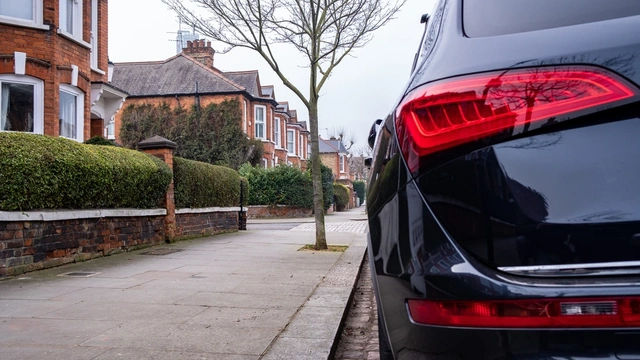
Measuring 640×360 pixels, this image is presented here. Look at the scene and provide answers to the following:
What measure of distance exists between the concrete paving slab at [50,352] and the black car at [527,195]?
243cm

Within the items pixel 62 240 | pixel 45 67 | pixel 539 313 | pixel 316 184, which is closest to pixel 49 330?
pixel 62 240

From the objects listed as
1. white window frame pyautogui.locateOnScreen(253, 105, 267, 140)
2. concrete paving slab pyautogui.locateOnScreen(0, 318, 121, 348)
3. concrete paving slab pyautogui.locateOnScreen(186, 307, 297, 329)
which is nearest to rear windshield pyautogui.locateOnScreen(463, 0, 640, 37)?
concrete paving slab pyautogui.locateOnScreen(186, 307, 297, 329)

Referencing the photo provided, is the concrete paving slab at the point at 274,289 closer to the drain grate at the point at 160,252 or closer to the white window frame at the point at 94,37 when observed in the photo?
the drain grate at the point at 160,252

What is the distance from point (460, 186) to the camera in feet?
4.50

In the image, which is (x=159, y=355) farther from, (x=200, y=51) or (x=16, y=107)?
(x=200, y=51)

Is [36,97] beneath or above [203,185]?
above

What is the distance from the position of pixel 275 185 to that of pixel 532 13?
1040 inches

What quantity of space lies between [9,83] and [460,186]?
13.4 m

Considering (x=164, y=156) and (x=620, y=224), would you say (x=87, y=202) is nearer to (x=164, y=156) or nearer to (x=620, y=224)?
(x=164, y=156)

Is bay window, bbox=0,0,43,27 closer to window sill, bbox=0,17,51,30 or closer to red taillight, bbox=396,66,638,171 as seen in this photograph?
window sill, bbox=0,17,51,30

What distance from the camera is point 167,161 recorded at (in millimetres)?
10336

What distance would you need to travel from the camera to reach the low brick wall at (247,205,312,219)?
1088 inches

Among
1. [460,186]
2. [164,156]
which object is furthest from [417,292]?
[164,156]

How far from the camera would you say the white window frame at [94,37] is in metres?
15.3
